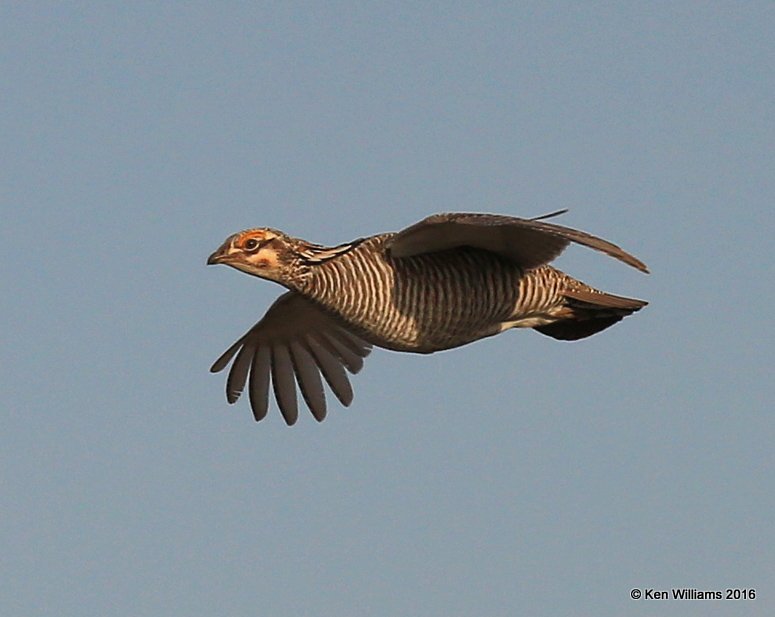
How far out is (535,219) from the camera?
1237cm

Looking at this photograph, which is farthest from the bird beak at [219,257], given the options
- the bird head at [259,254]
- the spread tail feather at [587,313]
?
the spread tail feather at [587,313]

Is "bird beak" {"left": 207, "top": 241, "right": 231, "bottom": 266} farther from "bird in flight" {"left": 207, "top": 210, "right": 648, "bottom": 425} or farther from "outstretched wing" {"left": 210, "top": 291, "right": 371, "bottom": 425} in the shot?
"outstretched wing" {"left": 210, "top": 291, "right": 371, "bottom": 425}

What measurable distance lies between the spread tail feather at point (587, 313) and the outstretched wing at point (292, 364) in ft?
7.61

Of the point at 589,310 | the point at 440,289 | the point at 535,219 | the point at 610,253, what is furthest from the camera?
the point at 589,310

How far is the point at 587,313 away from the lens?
14344mm

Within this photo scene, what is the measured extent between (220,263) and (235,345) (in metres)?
3.50

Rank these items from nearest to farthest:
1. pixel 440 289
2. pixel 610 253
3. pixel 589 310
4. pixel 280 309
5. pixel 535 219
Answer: pixel 610 253 → pixel 535 219 → pixel 440 289 → pixel 589 310 → pixel 280 309

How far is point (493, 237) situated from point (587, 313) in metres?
1.59

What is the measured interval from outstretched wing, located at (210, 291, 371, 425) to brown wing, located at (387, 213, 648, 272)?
3032 millimetres

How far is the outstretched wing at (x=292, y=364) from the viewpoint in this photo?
16172 mm

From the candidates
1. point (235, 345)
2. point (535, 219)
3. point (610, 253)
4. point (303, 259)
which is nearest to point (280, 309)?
point (235, 345)

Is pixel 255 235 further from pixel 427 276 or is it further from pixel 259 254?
pixel 427 276

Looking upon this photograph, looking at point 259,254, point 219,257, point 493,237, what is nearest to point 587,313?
point 493,237

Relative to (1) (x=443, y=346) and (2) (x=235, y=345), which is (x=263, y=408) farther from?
(1) (x=443, y=346)
